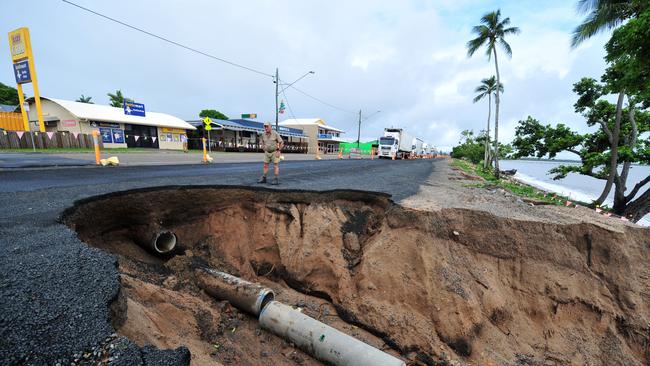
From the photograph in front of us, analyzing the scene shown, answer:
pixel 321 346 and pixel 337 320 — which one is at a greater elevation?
pixel 321 346

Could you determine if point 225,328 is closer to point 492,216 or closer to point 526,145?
point 492,216

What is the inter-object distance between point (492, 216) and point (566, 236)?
1188 mm

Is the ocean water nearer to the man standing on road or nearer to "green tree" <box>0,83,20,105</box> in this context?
the man standing on road

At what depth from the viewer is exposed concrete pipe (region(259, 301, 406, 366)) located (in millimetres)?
3242

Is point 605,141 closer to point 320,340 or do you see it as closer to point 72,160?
point 320,340

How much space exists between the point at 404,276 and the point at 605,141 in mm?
15274

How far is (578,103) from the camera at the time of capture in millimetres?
13578

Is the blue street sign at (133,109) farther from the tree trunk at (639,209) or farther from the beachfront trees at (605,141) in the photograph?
the tree trunk at (639,209)

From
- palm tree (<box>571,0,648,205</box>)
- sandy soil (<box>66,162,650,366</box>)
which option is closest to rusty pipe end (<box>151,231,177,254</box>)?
sandy soil (<box>66,162,650,366</box>)

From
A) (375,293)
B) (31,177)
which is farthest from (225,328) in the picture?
(31,177)

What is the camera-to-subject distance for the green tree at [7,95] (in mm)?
35678

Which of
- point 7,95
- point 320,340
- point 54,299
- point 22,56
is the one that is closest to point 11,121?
point 22,56

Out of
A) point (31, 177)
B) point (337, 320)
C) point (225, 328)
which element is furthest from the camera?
point (31, 177)

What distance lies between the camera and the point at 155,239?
15.8ft
